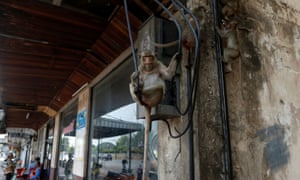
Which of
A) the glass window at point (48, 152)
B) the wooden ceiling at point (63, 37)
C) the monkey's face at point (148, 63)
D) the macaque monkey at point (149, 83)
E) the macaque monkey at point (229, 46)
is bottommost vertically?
the glass window at point (48, 152)

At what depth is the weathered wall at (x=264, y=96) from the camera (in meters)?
1.31

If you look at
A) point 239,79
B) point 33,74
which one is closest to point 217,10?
point 239,79

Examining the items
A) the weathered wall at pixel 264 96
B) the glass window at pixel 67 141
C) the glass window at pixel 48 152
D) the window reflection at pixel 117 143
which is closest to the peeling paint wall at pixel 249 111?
the weathered wall at pixel 264 96

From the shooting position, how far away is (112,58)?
3.01 m

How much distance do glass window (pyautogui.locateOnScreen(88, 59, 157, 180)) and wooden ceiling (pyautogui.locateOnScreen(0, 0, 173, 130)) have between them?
283 mm

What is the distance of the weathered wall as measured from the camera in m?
1.31

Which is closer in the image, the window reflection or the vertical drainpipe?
the vertical drainpipe

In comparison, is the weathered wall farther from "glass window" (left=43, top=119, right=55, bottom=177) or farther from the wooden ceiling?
"glass window" (left=43, top=119, right=55, bottom=177)

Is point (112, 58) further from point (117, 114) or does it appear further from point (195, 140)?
point (195, 140)

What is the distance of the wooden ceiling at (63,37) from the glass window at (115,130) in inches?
11.1

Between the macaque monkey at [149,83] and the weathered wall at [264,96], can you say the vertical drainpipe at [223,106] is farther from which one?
the macaque monkey at [149,83]

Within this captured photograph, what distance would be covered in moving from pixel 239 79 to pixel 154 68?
0.52 metres

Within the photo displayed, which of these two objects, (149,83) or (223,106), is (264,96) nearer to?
(223,106)

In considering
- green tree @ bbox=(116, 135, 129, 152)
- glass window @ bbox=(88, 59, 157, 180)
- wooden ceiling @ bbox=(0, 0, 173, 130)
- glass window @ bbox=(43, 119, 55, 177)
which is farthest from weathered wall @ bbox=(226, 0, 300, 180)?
glass window @ bbox=(43, 119, 55, 177)
